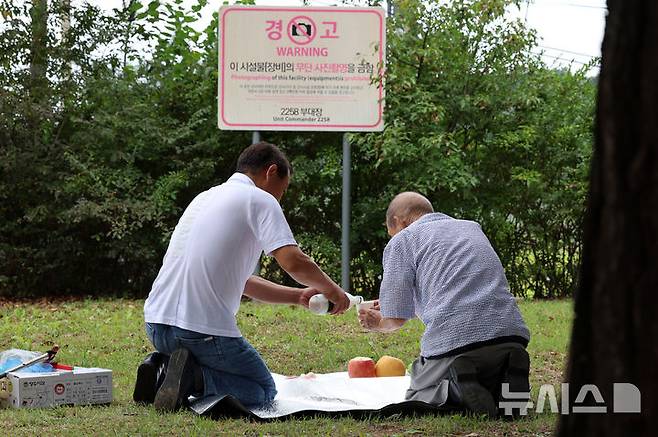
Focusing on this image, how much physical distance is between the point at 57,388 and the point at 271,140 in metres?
7.62

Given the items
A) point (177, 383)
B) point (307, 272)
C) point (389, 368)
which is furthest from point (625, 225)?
point (389, 368)

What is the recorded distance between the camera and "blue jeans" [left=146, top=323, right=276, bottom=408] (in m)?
5.45

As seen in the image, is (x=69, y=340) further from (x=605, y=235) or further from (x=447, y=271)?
(x=605, y=235)

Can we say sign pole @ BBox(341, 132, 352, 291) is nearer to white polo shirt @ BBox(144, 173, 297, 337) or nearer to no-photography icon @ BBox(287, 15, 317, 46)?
no-photography icon @ BBox(287, 15, 317, 46)

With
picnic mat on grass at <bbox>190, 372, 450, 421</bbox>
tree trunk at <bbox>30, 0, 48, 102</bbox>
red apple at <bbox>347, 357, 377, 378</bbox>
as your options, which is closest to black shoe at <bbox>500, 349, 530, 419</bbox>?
picnic mat on grass at <bbox>190, 372, 450, 421</bbox>

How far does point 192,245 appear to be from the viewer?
5531 millimetres

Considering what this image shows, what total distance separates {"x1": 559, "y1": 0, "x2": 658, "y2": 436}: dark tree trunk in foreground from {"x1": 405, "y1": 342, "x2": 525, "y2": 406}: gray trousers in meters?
3.18

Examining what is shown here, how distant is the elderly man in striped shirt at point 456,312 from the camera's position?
512cm

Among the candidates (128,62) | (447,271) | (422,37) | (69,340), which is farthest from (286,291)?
(128,62)

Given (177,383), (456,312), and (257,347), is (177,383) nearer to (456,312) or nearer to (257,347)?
(456,312)

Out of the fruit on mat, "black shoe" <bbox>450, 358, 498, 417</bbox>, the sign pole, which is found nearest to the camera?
"black shoe" <bbox>450, 358, 498, 417</bbox>

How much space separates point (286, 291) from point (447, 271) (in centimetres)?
128

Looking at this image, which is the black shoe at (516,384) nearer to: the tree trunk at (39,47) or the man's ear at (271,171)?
the man's ear at (271,171)

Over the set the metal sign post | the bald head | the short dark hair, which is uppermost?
the metal sign post
